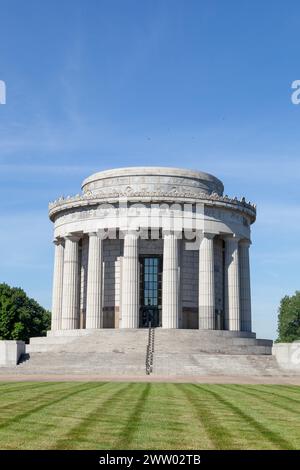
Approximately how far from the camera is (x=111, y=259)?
93750 millimetres

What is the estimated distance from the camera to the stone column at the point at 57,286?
3851 inches

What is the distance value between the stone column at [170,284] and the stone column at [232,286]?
1021 cm

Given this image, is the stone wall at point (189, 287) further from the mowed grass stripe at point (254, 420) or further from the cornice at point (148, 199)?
the mowed grass stripe at point (254, 420)

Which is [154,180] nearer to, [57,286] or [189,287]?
[189,287]

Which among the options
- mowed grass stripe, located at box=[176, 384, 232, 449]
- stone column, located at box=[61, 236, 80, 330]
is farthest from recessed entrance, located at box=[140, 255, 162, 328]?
mowed grass stripe, located at box=[176, 384, 232, 449]

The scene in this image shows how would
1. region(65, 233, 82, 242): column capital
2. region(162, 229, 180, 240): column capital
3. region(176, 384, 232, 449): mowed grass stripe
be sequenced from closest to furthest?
region(176, 384, 232, 449): mowed grass stripe
region(162, 229, 180, 240): column capital
region(65, 233, 82, 242): column capital

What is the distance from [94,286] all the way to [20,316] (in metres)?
40.6

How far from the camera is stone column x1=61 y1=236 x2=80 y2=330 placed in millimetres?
93562

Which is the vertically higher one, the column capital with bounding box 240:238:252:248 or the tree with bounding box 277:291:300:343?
the column capital with bounding box 240:238:252:248

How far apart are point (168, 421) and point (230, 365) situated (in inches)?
1886

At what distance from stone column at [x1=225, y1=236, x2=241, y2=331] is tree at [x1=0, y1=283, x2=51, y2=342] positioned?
43830mm

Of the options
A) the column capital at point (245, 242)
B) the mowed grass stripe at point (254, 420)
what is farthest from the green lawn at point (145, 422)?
the column capital at point (245, 242)

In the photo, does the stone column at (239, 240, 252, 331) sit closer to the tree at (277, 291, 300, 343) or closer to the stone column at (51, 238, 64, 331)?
the stone column at (51, 238, 64, 331)

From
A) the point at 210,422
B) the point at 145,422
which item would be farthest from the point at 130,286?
the point at 145,422
